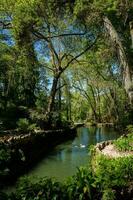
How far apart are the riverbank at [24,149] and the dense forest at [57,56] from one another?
459 millimetres

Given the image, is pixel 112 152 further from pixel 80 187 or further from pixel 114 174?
pixel 80 187

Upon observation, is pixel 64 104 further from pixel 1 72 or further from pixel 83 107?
pixel 1 72

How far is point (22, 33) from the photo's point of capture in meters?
25.0

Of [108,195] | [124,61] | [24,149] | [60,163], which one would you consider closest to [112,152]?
[124,61]

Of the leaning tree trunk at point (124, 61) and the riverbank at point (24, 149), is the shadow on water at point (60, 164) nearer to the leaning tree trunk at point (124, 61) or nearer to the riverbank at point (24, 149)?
the riverbank at point (24, 149)

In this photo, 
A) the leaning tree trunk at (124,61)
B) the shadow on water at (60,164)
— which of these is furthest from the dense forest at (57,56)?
the shadow on water at (60,164)

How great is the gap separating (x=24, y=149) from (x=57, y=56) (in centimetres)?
1948

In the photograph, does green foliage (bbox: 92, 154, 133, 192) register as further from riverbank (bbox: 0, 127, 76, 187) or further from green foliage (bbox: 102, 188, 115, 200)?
riverbank (bbox: 0, 127, 76, 187)

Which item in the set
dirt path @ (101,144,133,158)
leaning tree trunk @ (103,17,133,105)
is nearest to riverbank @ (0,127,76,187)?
dirt path @ (101,144,133,158)

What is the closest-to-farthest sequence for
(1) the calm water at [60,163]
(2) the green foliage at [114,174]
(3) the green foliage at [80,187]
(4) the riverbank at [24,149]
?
(3) the green foliage at [80,187] < (2) the green foliage at [114,174] < (4) the riverbank at [24,149] < (1) the calm water at [60,163]

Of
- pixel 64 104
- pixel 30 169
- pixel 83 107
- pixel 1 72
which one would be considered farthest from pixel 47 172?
pixel 83 107

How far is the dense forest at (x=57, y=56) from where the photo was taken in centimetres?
1848

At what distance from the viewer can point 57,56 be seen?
4266cm

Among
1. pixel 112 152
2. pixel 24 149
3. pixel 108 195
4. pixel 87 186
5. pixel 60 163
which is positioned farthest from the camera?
pixel 60 163
